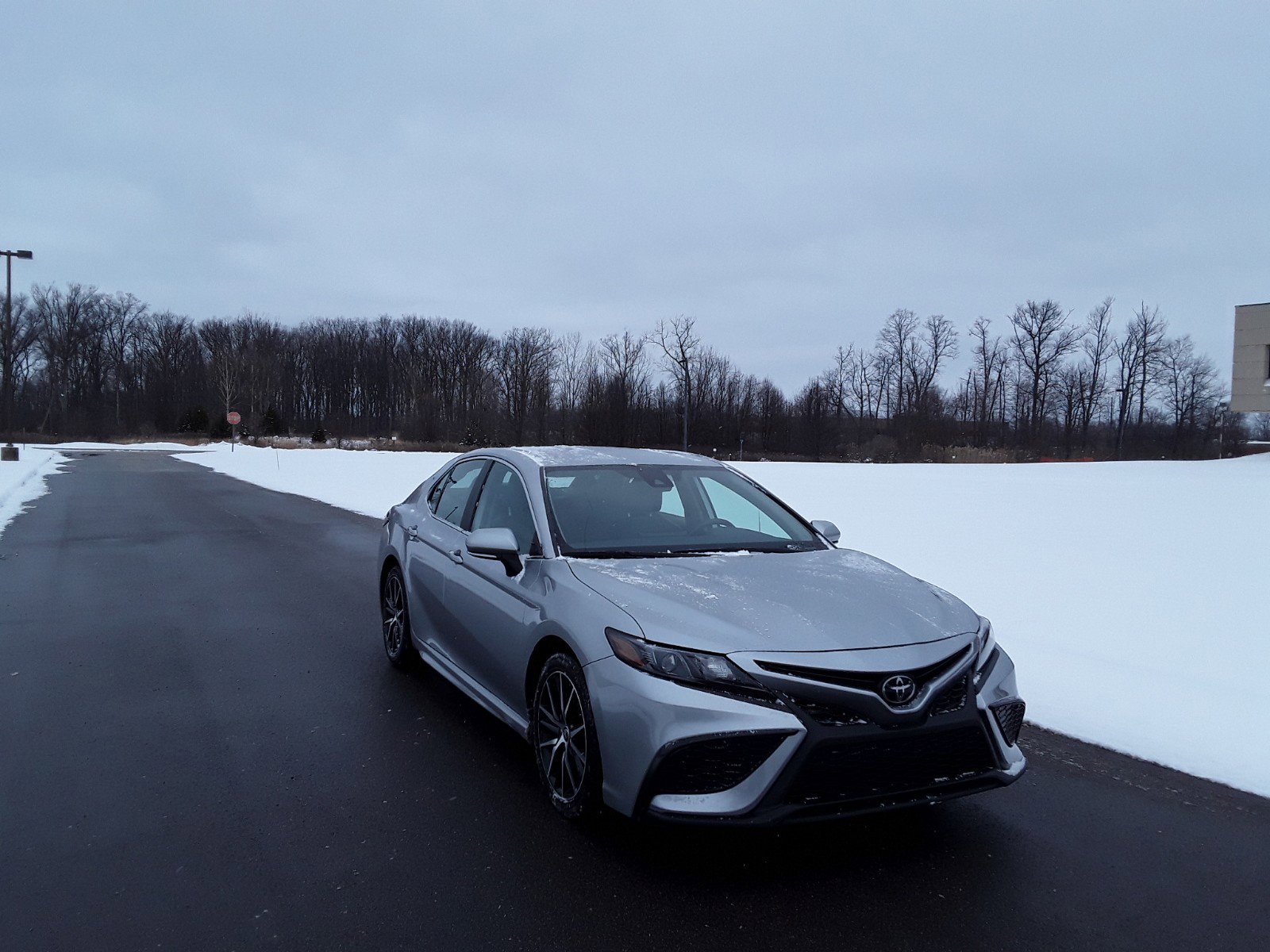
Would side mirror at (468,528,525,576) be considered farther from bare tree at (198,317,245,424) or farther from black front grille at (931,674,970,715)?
bare tree at (198,317,245,424)

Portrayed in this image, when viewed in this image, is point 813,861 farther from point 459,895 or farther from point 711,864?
point 459,895

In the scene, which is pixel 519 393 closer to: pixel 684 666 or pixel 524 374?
pixel 524 374

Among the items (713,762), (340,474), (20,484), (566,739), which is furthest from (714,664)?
(340,474)

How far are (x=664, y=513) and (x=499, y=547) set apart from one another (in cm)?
110

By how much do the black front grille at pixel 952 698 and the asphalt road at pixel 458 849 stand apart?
2.10 feet

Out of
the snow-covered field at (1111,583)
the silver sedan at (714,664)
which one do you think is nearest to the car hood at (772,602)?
the silver sedan at (714,664)

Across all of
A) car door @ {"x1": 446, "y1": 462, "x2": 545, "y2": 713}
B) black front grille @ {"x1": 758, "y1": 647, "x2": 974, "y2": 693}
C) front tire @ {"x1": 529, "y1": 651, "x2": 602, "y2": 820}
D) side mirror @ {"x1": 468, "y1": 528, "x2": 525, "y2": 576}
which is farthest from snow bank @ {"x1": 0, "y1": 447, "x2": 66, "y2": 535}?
black front grille @ {"x1": 758, "y1": 647, "x2": 974, "y2": 693}

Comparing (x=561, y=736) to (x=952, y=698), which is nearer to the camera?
(x=952, y=698)

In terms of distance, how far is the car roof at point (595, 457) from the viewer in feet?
15.8

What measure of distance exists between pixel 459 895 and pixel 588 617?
3.60 ft

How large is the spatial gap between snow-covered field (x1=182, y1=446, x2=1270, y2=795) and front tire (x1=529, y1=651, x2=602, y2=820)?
302 cm

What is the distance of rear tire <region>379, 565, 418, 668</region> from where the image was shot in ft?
18.4

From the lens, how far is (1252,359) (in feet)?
135

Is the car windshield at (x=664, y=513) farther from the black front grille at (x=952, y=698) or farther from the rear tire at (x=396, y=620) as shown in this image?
the rear tire at (x=396, y=620)
